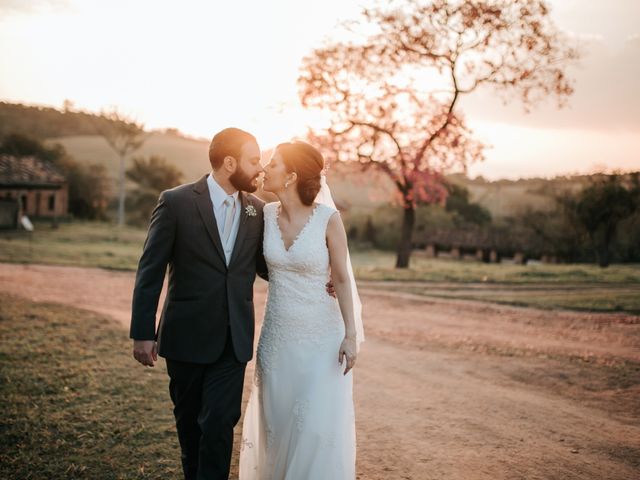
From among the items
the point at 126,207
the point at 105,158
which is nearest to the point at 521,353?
the point at 126,207

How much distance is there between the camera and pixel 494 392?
22.1 feet

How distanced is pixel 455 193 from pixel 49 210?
3086cm

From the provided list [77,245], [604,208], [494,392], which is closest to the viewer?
[494,392]

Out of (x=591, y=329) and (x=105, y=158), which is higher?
(x=105, y=158)

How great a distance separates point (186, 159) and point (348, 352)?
227 feet

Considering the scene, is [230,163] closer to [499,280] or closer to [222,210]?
[222,210]

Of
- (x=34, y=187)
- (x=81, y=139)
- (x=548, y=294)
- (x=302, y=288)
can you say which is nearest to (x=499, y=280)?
(x=548, y=294)

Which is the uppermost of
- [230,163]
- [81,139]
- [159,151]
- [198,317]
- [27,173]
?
[81,139]

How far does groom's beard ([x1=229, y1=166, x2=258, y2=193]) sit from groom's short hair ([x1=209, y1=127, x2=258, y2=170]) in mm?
100

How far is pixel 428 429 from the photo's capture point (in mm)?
5434

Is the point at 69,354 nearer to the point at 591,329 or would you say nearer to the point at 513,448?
the point at 513,448

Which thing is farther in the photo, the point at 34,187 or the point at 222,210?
the point at 34,187

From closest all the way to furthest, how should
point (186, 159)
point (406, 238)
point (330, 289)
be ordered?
point (330, 289) < point (406, 238) < point (186, 159)

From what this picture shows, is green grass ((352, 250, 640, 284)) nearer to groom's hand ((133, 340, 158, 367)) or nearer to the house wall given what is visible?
groom's hand ((133, 340, 158, 367))
